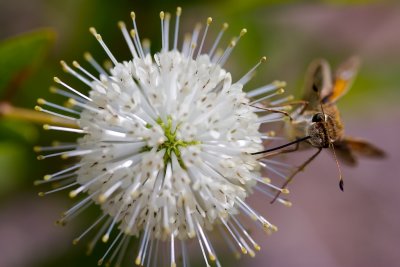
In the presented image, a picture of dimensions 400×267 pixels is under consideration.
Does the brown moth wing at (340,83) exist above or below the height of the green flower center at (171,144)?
above

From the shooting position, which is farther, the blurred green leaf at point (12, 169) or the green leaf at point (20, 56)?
the blurred green leaf at point (12, 169)

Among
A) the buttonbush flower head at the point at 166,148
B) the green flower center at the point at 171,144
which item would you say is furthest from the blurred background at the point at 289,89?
the green flower center at the point at 171,144

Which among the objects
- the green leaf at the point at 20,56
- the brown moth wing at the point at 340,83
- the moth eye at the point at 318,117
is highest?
the green leaf at the point at 20,56

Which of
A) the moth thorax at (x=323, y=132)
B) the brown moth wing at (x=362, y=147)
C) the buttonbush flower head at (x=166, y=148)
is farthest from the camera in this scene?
the brown moth wing at (x=362, y=147)

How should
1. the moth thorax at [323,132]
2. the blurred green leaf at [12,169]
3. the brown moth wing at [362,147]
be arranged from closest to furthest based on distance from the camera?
the moth thorax at [323,132]
the brown moth wing at [362,147]
the blurred green leaf at [12,169]

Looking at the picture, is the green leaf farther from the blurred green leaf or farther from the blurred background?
the blurred green leaf

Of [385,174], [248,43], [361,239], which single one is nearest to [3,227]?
[248,43]

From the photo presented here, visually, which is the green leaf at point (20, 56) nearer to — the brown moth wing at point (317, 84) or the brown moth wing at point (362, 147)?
the brown moth wing at point (317, 84)
